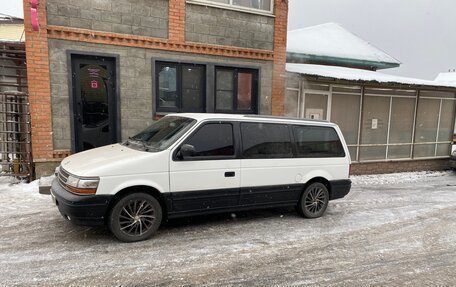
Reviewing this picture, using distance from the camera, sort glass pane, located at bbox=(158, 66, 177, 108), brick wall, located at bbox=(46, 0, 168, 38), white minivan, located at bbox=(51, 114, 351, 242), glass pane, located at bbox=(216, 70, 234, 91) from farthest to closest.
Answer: glass pane, located at bbox=(216, 70, 234, 91) → glass pane, located at bbox=(158, 66, 177, 108) → brick wall, located at bbox=(46, 0, 168, 38) → white minivan, located at bbox=(51, 114, 351, 242)

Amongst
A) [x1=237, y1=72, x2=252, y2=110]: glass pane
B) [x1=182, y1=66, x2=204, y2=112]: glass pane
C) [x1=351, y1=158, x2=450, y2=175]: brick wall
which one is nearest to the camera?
[x1=182, y1=66, x2=204, y2=112]: glass pane

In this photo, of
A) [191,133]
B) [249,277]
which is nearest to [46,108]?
[191,133]

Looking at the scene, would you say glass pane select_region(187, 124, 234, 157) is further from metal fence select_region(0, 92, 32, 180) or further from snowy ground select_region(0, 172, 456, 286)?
metal fence select_region(0, 92, 32, 180)

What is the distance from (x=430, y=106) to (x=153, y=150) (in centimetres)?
1094

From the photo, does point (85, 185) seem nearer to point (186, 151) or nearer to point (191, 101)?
A: point (186, 151)

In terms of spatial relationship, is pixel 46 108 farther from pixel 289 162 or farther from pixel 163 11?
pixel 289 162

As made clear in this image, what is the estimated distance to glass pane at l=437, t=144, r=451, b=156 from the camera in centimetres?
1225

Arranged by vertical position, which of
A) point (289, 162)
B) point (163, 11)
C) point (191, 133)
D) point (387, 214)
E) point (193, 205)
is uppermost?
point (163, 11)

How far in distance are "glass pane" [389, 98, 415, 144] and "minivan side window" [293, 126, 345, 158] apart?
20.8 ft

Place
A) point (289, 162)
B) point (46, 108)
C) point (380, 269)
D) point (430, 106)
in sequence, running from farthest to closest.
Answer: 1. point (430, 106)
2. point (46, 108)
3. point (289, 162)
4. point (380, 269)

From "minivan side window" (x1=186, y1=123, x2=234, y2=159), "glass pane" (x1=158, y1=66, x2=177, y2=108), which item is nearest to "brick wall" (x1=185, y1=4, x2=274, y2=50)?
"glass pane" (x1=158, y1=66, x2=177, y2=108)

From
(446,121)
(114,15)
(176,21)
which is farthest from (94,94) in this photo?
(446,121)

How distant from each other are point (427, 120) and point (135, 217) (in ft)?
37.0

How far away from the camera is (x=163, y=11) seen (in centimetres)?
775
